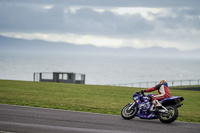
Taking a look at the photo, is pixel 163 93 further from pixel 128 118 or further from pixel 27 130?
pixel 27 130

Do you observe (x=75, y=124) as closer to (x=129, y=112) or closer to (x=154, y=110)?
(x=129, y=112)

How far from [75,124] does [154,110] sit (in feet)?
10.3

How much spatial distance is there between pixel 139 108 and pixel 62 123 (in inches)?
124

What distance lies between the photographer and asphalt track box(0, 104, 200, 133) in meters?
9.75

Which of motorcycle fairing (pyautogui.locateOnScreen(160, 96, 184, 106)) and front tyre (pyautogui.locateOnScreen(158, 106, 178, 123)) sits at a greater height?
motorcycle fairing (pyautogui.locateOnScreen(160, 96, 184, 106))

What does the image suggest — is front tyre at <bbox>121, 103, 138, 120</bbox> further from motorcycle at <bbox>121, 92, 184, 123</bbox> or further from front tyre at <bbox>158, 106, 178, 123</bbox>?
front tyre at <bbox>158, 106, 178, 123</bbox>

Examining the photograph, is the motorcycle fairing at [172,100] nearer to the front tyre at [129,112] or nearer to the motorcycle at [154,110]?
the motorcycle at [154,110]

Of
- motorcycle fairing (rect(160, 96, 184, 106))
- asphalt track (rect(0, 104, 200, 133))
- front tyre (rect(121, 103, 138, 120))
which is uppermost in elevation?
motorcycle fairing (rect(160, 96, 184, 106))

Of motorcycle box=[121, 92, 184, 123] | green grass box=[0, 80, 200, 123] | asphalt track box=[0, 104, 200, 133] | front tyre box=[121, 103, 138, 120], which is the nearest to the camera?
asphalt track box=[0, 104, 200, 133]

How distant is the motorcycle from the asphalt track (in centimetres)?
22

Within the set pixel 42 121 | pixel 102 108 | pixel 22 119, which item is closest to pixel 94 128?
pixel 42 121

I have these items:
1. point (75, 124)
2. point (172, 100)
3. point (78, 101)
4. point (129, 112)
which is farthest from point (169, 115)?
point (78, 101)

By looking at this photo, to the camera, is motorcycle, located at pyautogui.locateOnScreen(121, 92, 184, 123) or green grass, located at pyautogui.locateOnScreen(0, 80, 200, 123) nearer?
motorcycle, located at pyautogui.locateOnScreen(121, 92, 184, 123)

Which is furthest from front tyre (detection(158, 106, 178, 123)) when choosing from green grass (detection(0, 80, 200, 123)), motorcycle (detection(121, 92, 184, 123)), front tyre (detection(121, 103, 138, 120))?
green grass (detection(0, 80, 200, 123))
